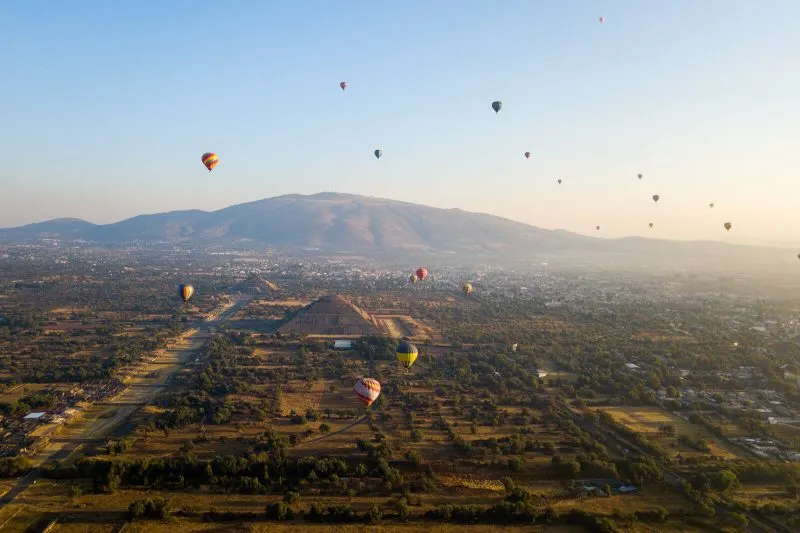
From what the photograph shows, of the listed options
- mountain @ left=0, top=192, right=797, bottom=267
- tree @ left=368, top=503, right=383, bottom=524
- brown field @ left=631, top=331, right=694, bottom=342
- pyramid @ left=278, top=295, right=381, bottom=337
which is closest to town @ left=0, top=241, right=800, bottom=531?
tree @ left=368, top=503, right=383, bottom=524

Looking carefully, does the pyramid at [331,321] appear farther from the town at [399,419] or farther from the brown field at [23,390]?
the brown field at [23,390]

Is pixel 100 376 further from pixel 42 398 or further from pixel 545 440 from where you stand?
pixel 545 440

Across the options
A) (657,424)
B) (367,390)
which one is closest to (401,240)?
(657,424)

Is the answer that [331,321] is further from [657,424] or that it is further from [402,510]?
[402,510]

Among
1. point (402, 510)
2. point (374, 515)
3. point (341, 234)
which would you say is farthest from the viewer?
point (341, 234)

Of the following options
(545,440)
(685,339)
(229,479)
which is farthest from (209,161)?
(685,339)

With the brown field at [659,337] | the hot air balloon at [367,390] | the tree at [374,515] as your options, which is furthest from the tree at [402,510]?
the brown field at [659,337]

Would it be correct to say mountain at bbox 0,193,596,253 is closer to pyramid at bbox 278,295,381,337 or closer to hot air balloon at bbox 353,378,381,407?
pyramid at bbox 278,295,381,337
